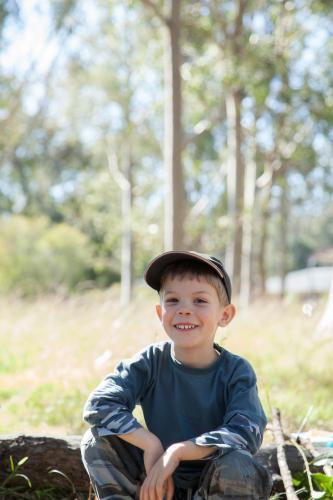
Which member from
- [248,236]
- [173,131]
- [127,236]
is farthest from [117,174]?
[173,131]

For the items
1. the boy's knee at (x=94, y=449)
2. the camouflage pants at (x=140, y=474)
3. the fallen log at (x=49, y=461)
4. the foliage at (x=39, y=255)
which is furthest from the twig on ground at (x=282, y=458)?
the foliage at (x=39, y=255)

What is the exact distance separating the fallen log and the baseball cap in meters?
0.88

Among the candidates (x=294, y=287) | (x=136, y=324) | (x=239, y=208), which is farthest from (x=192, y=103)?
(x=294, y=287)

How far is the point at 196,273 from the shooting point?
241 cm

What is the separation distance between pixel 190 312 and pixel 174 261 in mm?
226

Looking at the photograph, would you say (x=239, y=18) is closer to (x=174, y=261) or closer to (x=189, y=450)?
(x=174, y=261)

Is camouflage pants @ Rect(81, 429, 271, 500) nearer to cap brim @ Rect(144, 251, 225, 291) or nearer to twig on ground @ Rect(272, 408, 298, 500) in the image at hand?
twig on ground @ Rect(272, 408, 298, 500)

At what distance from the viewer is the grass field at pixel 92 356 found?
14.9ft

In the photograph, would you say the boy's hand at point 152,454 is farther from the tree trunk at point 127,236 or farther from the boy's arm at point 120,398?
the tree trunk at point 127,236

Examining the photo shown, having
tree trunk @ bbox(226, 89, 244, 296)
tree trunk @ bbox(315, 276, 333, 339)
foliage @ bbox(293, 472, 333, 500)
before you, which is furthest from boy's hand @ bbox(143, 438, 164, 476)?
tree trunk @ bbox(226, 89, 244, 296)

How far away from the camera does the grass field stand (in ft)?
14.9

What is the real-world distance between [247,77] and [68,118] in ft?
69.1

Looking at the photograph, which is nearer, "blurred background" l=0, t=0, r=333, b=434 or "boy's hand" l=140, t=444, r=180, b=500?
"boy's hand" l=140, t=444, r=180, b=500

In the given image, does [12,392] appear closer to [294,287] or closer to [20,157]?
[20,157]
